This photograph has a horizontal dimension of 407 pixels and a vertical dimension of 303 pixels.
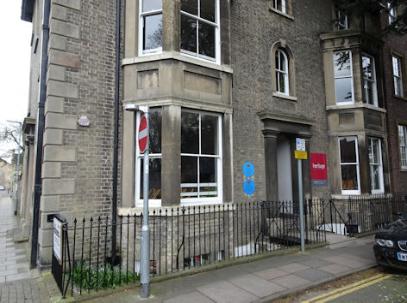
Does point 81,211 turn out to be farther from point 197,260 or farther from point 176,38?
point 176,38

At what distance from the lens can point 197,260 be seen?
794 centimetres

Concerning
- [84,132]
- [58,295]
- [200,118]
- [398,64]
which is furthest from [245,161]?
[398,64]

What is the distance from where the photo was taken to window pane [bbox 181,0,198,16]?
849 centimetres

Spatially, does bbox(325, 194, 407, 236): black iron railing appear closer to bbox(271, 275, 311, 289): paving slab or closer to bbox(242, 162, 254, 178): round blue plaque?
bbox(242, 162, 254, 178): round blue plaque

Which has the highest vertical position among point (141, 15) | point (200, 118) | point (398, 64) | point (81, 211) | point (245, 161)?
point (398, 64)

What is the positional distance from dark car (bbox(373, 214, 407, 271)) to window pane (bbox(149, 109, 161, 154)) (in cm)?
551

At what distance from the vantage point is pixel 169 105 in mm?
7699

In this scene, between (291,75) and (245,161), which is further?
(291,75)

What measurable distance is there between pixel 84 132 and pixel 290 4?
938 centimetres

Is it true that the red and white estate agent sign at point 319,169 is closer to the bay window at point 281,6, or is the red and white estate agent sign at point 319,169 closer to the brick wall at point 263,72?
the brick wall at point 263,72

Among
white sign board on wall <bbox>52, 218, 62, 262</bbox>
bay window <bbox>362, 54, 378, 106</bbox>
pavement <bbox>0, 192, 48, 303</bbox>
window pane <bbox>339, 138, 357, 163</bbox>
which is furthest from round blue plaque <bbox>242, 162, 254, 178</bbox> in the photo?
bay window <bbox>362, 54, 378, 106</bbox>

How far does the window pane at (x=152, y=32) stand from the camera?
8266 millimetres

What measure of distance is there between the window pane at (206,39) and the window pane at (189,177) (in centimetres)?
308

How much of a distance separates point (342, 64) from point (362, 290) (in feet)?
31.8
